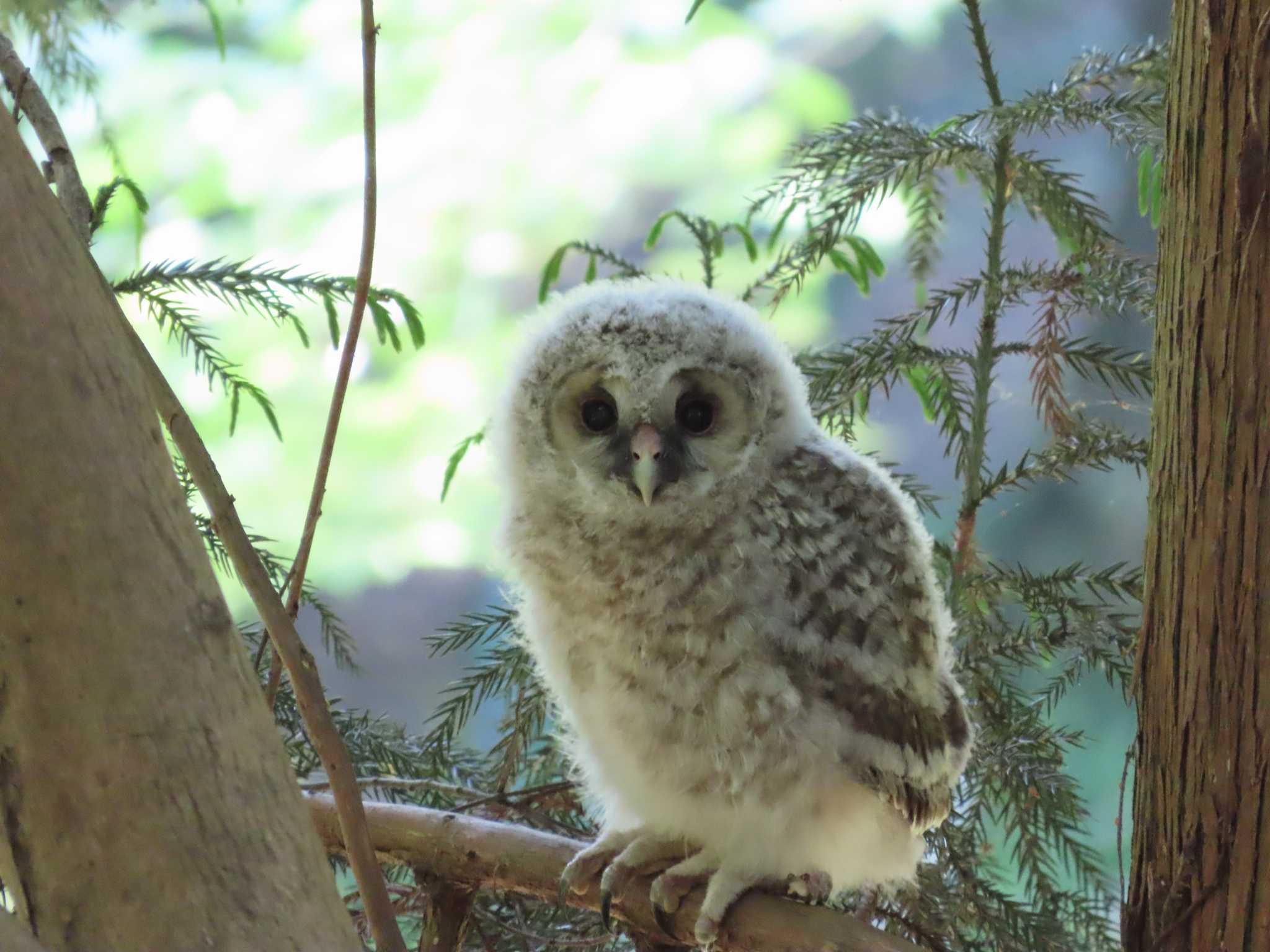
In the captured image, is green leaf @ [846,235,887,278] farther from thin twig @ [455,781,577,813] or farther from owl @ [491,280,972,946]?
thin twig @ [455,781,577,813]

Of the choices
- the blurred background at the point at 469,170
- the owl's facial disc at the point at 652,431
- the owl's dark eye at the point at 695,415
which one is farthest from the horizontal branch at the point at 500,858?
the blurred background at the point at 469,170

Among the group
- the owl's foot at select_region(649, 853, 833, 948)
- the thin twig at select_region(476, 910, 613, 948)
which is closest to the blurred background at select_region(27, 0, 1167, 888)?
the thin twig at select_region(476, 910, 613, 948)

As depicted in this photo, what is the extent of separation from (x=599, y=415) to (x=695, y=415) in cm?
11

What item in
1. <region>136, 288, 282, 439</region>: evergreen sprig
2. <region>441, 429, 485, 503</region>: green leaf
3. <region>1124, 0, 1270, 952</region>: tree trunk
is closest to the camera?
<region>1124, 0, 1270, 952</region>: tree trunk

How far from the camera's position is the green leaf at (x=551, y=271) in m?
1.75

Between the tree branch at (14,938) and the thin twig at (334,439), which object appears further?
the thin twig at (334,439)

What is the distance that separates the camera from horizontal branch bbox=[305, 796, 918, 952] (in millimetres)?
1373

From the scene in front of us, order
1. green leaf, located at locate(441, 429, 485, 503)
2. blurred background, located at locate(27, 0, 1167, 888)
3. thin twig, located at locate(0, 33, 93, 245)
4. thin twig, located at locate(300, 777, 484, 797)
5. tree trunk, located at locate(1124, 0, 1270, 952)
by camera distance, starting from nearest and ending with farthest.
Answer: tree trunk, located at locate(1124, 0, 1270, 952)
thin twig, located at locate(0, 33, 93, 245)
thin twig, located at locate(300, 777, 484, 797)
green leaf, located at locate(441, 429, 485, 503)
blurred background, located at locate(27, 0, 1167, 888)

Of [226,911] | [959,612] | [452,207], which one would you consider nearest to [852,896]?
[959,612]

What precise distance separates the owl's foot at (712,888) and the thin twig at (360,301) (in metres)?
0.56

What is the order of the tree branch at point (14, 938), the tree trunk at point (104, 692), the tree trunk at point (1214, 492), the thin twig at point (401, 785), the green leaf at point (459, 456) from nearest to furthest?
the tree branch at point (14, 938)
the tree trunk at point (104, 692)
the tree trunk at point (1214, 492)
the thin twig at point (401, 785)
the green leaf at point (459, 456)

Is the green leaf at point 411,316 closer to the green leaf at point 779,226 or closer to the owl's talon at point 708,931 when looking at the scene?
the green leaf at point 779,226

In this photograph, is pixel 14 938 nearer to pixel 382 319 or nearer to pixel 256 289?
pixel 382 319

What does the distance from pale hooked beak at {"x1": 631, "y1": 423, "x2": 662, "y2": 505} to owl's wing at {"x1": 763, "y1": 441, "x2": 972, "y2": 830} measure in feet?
0.49
